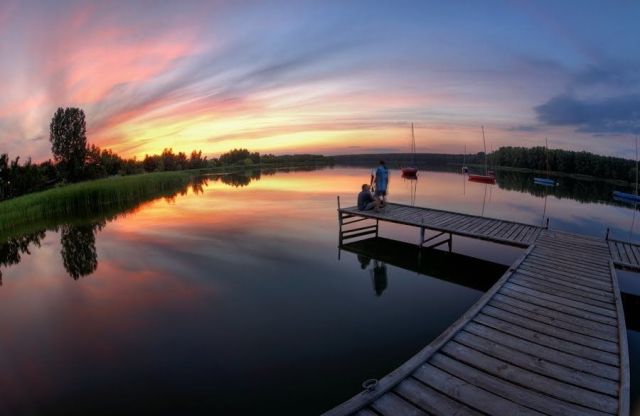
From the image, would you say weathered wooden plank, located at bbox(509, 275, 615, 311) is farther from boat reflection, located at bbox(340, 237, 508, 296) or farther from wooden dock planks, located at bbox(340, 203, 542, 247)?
wooden dock planks, located at bbox(340, 203, 542, 247)

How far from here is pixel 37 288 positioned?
11266mm

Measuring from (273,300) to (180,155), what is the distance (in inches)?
3265

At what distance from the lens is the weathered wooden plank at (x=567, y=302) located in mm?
6305

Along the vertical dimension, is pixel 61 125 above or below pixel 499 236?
above

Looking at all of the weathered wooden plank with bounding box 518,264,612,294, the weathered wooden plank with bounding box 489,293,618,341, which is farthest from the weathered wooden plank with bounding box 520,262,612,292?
the weathered wooden plank with bounding box 489,293,618,341

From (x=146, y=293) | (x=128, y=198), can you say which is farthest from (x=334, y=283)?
(x=128, y=198)

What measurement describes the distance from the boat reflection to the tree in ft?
145

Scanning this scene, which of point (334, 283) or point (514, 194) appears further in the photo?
point (514, 194)

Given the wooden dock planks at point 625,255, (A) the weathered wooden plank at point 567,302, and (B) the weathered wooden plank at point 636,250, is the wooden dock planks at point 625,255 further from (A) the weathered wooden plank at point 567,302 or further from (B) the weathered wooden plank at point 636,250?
(A) the weathered wooden plank at point 567,302

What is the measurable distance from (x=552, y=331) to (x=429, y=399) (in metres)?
3.00

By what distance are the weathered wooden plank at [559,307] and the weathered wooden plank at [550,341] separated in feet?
3.99

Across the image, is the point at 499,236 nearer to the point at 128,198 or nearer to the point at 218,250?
the point at 218,250

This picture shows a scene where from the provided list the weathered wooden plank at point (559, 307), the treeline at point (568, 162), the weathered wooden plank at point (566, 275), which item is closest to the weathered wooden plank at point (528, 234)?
the weathered wooden plank at point (566, 275)

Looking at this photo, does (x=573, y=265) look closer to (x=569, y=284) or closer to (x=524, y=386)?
(x=569, y=284)
